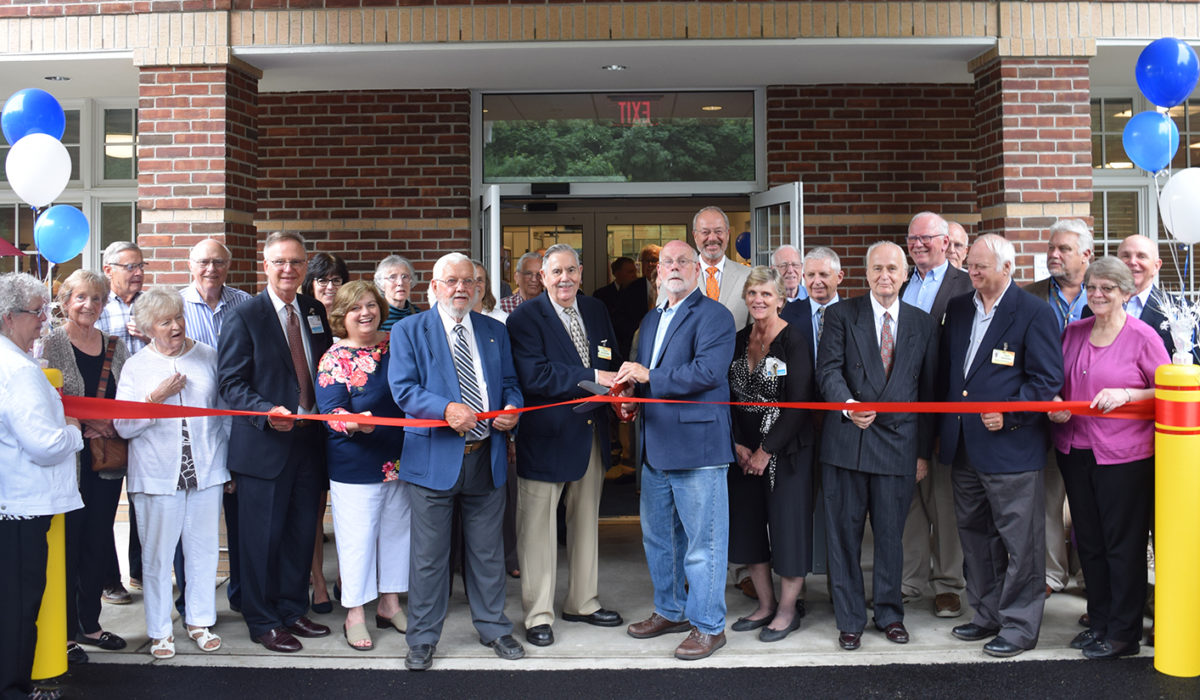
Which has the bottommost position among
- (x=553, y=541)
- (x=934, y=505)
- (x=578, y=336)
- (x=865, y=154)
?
(x=553, y=541)

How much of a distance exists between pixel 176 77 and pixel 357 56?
4.17 feet

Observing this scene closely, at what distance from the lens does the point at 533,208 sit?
492 inches

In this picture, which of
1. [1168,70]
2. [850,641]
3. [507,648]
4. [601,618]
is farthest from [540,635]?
[1168,70]

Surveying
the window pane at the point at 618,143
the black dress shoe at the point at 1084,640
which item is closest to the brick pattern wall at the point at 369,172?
the window pane at the point at 618,143

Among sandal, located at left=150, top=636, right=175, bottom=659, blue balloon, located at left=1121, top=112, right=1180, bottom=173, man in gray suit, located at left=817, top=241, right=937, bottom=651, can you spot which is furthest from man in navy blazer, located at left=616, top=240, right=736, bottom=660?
blue balloon, located at left=1121, top=112, right=1180, bottom=173

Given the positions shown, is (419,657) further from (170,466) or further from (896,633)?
(896,633)

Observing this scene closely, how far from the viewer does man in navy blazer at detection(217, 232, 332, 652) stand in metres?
4.81

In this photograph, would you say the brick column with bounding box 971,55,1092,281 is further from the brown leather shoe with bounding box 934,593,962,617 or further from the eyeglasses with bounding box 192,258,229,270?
the eyeglasses with bounding box 192,258,229,270

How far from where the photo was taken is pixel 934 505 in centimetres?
543

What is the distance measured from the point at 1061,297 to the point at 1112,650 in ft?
6.16

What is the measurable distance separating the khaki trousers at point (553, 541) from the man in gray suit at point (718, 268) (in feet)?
3.71

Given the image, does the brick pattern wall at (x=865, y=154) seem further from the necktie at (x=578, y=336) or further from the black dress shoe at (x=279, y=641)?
the black dress shoe at (x=279, y=641)

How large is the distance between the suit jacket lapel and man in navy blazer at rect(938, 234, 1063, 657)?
38cm

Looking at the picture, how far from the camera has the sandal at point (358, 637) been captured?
484 cm
